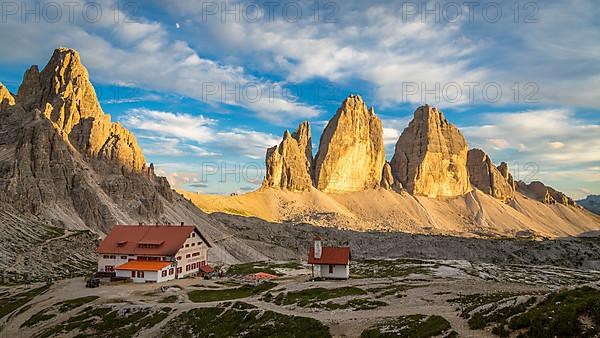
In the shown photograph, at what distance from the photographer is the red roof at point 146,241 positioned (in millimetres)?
73750

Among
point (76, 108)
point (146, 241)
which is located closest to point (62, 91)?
point (76, 108)

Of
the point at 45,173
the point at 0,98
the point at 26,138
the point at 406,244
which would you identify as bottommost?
the point at 406,244

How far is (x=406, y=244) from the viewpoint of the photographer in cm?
17700

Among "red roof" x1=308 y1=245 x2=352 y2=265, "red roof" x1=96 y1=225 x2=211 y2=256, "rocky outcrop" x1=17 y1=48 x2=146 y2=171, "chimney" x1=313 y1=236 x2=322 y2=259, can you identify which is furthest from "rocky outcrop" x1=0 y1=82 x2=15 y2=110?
"red roof" x1=308 y1=245 x2=352 y2=265

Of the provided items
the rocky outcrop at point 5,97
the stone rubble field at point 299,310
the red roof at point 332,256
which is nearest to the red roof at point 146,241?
the stone rubble field at point 299,310

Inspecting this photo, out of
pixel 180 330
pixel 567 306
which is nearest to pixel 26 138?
pixel 180 330

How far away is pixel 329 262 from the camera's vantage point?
6600cm

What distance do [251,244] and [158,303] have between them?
394 ft

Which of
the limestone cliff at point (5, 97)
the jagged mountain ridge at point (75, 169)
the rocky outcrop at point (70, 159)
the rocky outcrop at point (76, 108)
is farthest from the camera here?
the limestone cliff at point (5, 97)

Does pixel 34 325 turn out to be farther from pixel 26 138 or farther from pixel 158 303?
pixel 26 138

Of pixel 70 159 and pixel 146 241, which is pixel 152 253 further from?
pixel 70 159

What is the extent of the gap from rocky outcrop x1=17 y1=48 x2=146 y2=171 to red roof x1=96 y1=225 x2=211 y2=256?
9877cm

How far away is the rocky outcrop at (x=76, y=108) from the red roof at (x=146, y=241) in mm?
98773

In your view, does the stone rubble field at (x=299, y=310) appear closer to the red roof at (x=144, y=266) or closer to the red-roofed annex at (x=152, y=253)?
the red roof at (x=144, y=266)
